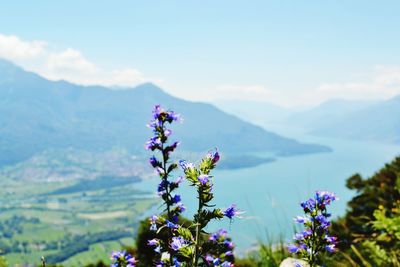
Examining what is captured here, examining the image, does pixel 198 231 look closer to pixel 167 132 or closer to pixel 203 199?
pixel 203 199

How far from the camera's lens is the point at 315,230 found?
3684 millimetres

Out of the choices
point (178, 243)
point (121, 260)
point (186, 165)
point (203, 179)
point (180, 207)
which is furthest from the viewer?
point (121, 260)

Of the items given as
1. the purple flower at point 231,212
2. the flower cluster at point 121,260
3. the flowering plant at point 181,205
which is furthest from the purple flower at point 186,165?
the flower cluster at point 121,260

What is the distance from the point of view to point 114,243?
16100 cm

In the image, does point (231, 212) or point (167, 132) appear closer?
point (231, 212)

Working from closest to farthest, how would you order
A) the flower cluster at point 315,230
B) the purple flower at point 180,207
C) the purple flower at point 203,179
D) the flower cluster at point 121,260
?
the purple flower at point 203,179, the flower cluster at point 315,230, the purple flower at point 180,207, the flower cluster at point 121,260

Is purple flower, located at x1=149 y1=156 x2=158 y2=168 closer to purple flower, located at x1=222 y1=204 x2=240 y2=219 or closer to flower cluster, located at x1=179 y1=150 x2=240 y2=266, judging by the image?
flower cluster, located at x1=179 y1=150 x2=240 y2=266

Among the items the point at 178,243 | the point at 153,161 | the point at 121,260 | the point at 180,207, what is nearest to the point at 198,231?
the point at 178,243

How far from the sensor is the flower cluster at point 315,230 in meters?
3.64

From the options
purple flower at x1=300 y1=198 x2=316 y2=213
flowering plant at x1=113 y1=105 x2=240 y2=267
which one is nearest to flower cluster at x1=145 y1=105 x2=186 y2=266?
flowering plant at x1=113 y1=105 x2=240 y2=267

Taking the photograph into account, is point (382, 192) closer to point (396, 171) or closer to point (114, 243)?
point (396, 171)

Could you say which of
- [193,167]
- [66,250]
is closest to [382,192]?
[193,167]

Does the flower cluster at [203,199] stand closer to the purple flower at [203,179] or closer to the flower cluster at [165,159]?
the purple flower at [203,179]

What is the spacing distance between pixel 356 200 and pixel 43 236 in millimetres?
183219
